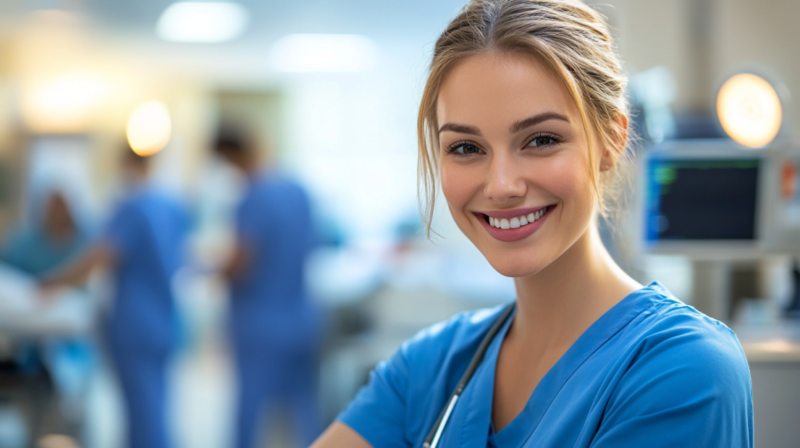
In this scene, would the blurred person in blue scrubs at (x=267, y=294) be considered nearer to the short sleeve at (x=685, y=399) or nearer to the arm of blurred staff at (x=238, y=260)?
the arm of blurred staff at (x=238, y=260)

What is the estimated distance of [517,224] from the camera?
708 mm

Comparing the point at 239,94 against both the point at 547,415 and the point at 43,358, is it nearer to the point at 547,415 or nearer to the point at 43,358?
the point at 43,358

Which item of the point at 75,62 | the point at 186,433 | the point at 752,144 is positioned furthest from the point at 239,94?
the point at 752,144

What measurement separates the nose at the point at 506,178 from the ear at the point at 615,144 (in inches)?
4.6

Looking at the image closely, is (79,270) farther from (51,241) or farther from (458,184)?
(458,184)

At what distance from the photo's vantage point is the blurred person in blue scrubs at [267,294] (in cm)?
219

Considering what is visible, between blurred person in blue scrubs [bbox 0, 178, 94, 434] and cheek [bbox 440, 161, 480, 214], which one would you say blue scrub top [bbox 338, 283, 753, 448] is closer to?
cheek [bbox 440, 161, 480, 214]

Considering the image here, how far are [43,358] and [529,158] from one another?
2.33 meters

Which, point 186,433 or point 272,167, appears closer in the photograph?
point 272,167

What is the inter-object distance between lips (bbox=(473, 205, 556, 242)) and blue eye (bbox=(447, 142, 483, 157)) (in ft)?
0.22

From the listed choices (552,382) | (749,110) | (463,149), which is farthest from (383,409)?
(749,110)

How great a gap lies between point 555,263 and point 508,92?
21cm

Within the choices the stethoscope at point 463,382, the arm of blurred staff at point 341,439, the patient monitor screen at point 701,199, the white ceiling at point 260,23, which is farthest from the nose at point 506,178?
the white ceiling at point 260,23

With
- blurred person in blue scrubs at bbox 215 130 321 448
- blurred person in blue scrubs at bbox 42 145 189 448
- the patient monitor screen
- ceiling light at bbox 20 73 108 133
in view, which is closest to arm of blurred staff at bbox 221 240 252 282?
blurred person in blue scrubs at bbox 215 130 321 448
